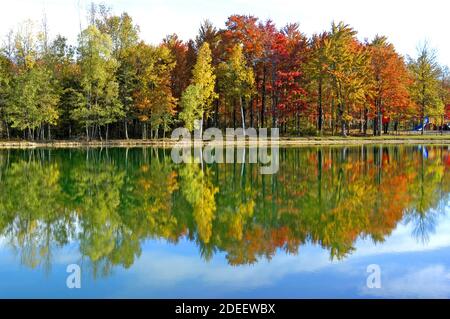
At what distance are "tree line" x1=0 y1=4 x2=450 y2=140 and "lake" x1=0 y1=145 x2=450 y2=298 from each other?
77.3ft

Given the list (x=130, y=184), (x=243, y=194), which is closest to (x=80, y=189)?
(x=130, y=184)

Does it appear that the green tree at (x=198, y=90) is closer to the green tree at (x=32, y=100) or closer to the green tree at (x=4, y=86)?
the green tree at (x=32, y=100)

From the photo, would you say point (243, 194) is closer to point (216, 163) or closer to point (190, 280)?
point (190, 280)

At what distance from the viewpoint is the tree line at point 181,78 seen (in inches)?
1687

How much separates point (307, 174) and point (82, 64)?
28.7 metres

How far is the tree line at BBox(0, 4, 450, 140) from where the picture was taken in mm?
42844

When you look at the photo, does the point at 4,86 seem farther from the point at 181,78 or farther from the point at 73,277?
the point at 73,277

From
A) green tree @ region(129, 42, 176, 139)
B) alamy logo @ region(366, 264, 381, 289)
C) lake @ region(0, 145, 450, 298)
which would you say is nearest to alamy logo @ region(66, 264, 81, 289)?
lake @ region(0, 145, 450, 298)

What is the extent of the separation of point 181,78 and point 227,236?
3780cm

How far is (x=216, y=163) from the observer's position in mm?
26344

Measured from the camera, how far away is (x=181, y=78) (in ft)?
155

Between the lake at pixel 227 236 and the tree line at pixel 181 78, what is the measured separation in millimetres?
23566

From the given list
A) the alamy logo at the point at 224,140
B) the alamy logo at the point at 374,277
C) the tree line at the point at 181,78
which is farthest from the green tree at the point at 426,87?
the alamy logo at the point at 374,277

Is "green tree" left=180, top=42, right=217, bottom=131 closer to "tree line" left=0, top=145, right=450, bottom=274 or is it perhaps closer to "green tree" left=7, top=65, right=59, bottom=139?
"green tree" left=7, top=65, right=59, bottom=139
